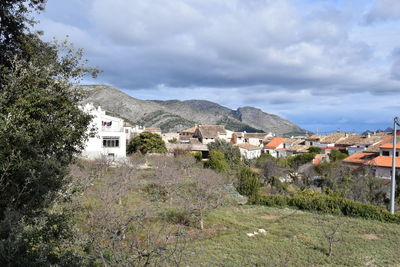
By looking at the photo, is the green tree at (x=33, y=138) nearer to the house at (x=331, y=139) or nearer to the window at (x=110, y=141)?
the window at (x=110, y=141)

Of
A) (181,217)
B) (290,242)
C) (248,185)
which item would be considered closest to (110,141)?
(248,185)

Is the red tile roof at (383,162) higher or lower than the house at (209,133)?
lower

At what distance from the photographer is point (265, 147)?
213 ft

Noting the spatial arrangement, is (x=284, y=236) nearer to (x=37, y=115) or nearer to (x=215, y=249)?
(x=215, y=249)

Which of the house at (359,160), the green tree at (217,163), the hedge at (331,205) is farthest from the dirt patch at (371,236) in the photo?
the house at (359,160)

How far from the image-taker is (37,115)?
21.3ft

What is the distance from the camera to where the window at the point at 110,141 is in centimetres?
3535

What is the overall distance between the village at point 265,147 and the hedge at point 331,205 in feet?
38.2

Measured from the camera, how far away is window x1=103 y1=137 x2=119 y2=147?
3535 cm

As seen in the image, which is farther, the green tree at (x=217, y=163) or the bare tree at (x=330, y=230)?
the green tree at (x=217, y=163)

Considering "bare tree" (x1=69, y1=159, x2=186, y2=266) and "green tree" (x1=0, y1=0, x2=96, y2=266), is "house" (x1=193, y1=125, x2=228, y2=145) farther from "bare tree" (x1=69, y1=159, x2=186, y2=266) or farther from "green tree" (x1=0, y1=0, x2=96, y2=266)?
"green tree" (x1=0, y1=0, x2=96, y2=266)

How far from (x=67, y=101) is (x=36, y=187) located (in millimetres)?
2144

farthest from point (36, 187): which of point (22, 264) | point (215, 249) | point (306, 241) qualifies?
point (306, 241)

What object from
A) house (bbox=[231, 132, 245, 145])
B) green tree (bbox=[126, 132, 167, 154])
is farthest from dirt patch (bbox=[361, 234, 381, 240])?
house (bbox=[231, 132, 245, 145])
